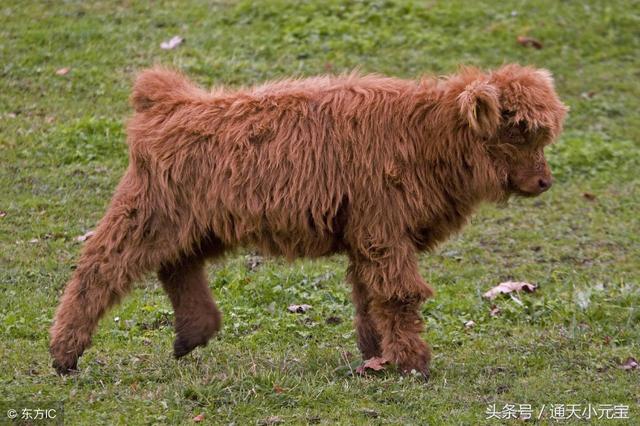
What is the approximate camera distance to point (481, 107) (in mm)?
6496

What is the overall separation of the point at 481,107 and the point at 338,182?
97cm

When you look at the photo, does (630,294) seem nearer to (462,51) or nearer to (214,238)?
(214,238)

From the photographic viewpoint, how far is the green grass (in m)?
6.34

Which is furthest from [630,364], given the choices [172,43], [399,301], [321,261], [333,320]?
[172,43]

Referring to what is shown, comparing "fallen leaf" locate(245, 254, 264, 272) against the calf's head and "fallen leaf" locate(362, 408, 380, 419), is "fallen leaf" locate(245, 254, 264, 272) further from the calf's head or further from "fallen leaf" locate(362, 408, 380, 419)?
"fallen leaf" locate(362, 408, 380, 419)

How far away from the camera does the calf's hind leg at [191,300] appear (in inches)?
278

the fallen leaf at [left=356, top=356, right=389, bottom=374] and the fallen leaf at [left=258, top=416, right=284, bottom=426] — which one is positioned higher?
the fallen leaf at [left=258, top=416, right=284, bottom=426]

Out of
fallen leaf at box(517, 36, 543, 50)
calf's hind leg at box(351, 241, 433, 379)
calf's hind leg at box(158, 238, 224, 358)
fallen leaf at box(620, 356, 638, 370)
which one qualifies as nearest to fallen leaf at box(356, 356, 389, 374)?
calf's hind leg at box(351, 241, 433, 379)

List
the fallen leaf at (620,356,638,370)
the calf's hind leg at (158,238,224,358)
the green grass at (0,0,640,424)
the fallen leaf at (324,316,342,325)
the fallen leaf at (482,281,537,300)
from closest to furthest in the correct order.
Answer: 1. the green grass at (0,0,640,424)
2. the fallen leaf at (620,356,638,370)
3. the calf's hind leg at (158,238,224,358)
4. the fallen leaf at (324,316,342,325)
5. the fallen leaf at (482,281,537,300)

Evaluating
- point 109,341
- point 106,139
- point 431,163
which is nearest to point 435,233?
point 431,163

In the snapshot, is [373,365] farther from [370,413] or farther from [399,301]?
[370,413]

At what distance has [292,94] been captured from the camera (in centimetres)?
688

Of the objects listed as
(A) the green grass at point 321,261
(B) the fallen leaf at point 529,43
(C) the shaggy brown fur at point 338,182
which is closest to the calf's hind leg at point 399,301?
(C) the shaggy brown fur at point 338,182

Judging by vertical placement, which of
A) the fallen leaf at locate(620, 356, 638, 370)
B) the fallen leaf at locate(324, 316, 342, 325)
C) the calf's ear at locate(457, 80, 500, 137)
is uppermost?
the calf's ear at locate(457, 80, 500, 137)
